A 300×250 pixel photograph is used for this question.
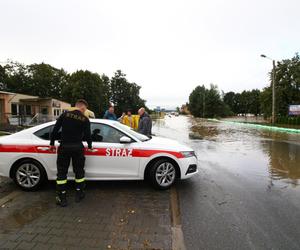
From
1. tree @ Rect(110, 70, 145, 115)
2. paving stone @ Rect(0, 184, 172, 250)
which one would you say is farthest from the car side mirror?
tree @ Rect(110, 70, 145, 115)

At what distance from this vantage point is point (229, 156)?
30.9ft

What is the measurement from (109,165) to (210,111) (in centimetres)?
8186

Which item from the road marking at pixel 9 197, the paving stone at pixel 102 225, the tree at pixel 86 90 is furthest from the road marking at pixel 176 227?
the tree at pixel 86 90

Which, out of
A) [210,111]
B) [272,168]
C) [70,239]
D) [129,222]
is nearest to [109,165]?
[129,222]

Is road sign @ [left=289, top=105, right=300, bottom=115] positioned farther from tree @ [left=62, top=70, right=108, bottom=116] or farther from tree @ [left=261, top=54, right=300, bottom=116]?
tree @ [left=62, top=70, right=108, bottom=116]

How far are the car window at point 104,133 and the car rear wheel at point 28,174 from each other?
1.25 m

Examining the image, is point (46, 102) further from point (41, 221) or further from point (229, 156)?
point (41, 221)

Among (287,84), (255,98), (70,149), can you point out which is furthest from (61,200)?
(255,98)

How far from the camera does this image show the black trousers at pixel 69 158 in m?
4.44

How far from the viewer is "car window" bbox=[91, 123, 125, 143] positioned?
5.30m

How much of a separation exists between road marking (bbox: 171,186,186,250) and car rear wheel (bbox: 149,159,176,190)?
32cm

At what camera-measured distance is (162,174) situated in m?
5.24

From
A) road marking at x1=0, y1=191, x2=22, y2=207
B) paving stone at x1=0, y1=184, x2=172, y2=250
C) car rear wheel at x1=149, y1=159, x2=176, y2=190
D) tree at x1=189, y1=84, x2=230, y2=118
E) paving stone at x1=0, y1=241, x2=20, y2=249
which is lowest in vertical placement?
paving stone at x1=0, y1=241, x2=20, y2=249

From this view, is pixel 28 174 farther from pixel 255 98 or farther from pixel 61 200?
pixel 255 98
